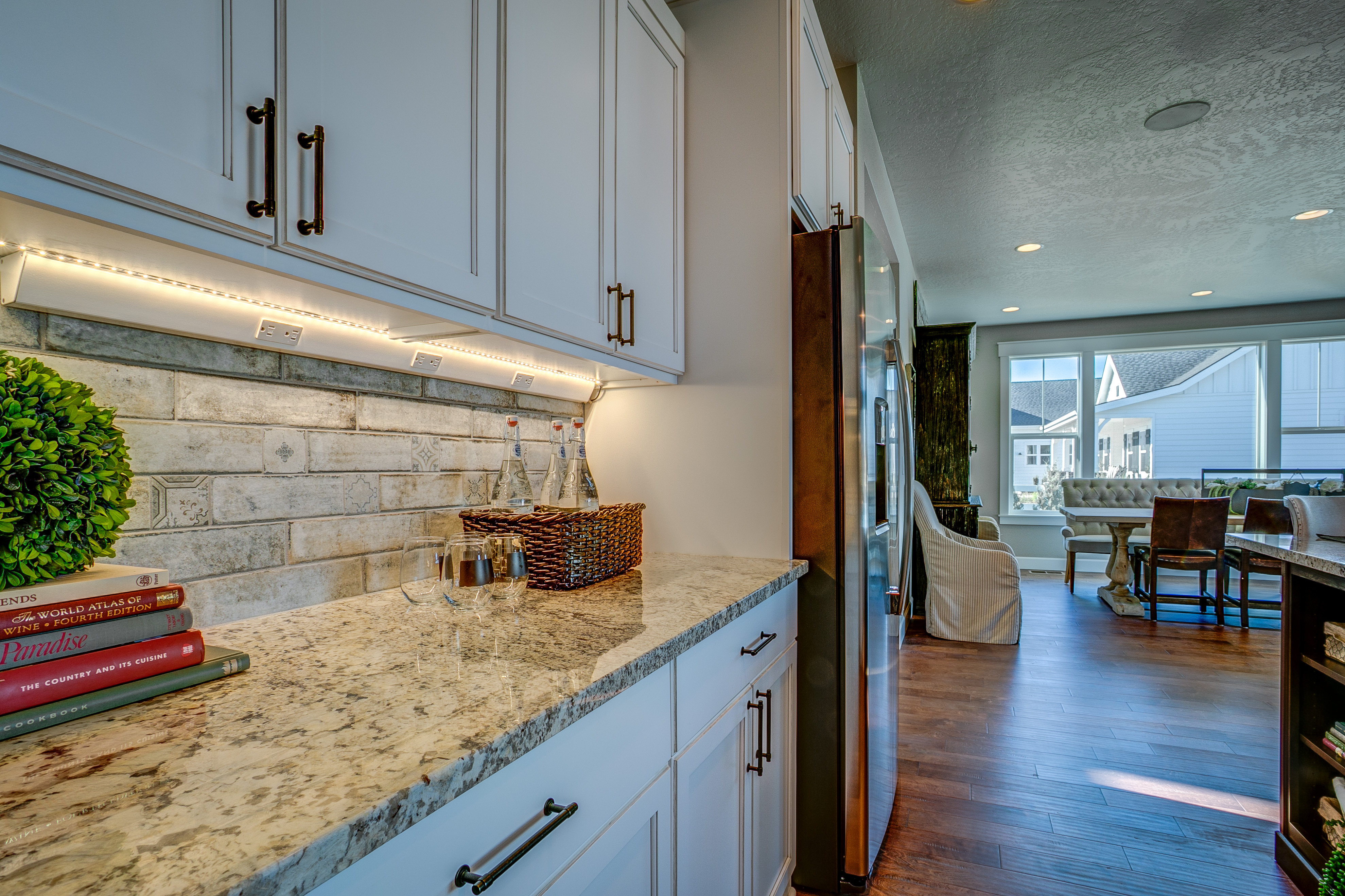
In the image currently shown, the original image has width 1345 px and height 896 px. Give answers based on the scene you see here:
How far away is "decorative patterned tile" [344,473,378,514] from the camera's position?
127cm

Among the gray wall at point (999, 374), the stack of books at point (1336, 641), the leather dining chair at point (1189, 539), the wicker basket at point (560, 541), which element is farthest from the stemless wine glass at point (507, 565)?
the gray wall at point (999, 374)

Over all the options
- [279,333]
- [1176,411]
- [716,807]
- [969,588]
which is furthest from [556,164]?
[1176,411]

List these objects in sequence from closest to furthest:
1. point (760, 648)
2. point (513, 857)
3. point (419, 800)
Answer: point (419, 800), point (513, 857), point (760, 648)

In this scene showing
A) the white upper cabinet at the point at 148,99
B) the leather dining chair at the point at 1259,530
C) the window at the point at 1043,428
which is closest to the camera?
the white upper cabinet at the point at 148,99

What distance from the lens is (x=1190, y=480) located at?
281 inches

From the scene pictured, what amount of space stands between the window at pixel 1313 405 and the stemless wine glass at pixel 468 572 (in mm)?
8688

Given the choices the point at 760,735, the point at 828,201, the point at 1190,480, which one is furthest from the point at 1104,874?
the point at 1190,480

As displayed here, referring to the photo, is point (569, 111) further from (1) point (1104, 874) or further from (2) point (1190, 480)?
(2) point (1190, 480)

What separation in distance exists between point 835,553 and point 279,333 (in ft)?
4.42

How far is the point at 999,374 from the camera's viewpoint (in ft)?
25.9

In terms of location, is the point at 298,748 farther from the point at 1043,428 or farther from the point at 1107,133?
the point at 1043,428

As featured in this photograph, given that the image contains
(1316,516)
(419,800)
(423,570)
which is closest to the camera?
(419,800)

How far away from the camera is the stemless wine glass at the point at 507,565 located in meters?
1.13

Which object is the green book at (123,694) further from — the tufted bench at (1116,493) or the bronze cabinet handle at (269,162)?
the tufted bench at (1116,493)
